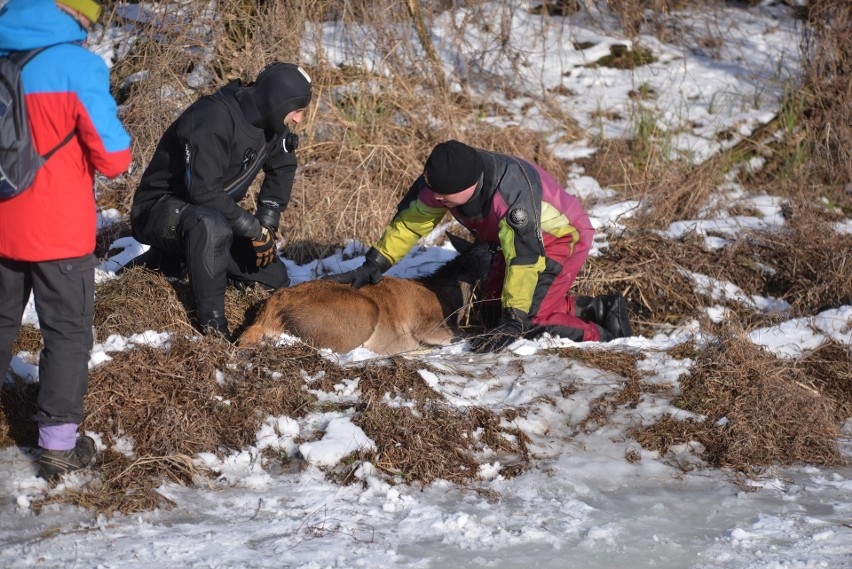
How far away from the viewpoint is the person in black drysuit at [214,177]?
189 inches

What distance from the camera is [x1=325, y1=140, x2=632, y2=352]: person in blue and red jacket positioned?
4.94 metres

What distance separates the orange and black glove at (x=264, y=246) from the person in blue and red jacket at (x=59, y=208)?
5.73 ft

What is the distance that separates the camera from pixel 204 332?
16.0ft

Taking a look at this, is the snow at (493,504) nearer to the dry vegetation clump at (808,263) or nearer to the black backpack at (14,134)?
the dry vegetation clump at (808,263)

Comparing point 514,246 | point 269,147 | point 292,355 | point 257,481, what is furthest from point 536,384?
point 269,147

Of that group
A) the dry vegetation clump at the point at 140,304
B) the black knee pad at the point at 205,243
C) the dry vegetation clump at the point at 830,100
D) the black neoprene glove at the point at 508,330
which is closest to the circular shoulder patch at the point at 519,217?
the black neoprene glove at the point at 508,330

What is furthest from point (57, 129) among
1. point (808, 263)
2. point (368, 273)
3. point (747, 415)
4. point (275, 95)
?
point (808, 263)

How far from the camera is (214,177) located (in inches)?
190

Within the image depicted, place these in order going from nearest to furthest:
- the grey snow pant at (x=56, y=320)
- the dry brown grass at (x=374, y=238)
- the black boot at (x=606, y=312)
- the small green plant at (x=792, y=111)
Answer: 1. the grey snow pant at (x=56, y=320)
2. the dry brown grass at (x=374, y=238)
3. the black boot at (x=606, y=312)
4. the small green plant at (x=792, y=111)

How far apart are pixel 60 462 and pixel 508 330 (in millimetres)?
2615

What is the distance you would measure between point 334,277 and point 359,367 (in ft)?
3.61

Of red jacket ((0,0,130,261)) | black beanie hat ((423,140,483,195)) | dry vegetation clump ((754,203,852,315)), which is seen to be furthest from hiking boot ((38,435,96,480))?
dry vegetation clump ((754,203,852,315))

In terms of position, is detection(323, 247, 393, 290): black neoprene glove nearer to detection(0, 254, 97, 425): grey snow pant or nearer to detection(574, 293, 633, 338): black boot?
detection(574, 293, 633, 338): black boot

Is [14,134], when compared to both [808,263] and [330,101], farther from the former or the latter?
[808,263]
